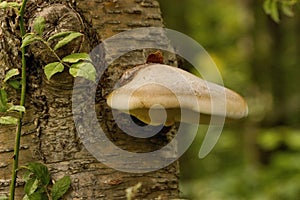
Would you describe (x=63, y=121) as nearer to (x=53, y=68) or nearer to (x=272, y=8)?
(x=53, y=68)

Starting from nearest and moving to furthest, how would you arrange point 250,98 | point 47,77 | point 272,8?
1. point 47,77
2. point 272,8
3. point 250,98

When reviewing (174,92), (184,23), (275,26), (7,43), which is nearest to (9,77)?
(7,43)

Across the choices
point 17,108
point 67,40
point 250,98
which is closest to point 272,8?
point 67,40

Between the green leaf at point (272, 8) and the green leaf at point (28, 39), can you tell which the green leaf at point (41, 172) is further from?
the green leaf at point (272, 8)

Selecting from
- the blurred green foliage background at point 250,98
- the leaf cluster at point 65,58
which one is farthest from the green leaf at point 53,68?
the blurred green foliage background at point 250,98

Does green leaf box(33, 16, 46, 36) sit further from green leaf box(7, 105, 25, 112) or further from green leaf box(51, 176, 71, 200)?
green leaf box(51, 176, 71, 200)

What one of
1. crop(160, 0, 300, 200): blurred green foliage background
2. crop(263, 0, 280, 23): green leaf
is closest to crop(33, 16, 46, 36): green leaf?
crop(263, 0, 280, 23): green leaf
